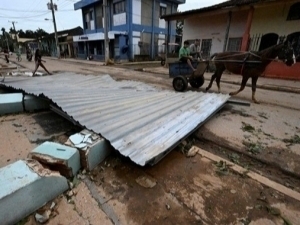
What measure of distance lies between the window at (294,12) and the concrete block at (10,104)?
13965 millimetres

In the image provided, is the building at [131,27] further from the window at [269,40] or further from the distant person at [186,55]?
the distant person at [186,55]

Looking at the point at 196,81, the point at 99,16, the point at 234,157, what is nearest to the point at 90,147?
the point at 234,157

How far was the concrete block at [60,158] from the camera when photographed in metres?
2.33

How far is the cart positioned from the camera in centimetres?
648

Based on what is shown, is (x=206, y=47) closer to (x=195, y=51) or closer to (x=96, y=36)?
(x=195, y=51)

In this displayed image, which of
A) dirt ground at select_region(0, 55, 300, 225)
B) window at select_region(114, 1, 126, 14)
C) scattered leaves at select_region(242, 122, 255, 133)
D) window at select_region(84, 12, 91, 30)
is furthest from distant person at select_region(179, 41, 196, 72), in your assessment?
window at select_region(84, 12, 91, 30)

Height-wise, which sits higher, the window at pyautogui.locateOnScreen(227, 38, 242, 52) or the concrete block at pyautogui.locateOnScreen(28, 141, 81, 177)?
the window at pyautogui.locateOnScreen(227, 38, 242, 52)

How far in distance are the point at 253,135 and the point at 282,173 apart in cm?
108

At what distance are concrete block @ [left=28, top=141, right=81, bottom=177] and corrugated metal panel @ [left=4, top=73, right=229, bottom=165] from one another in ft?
1.81

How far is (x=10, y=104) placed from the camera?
4.46 metres

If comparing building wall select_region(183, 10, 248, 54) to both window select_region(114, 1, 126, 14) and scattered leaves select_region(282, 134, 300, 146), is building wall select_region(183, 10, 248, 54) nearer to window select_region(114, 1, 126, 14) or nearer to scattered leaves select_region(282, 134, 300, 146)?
window select_region(114, 1, 126, 14)

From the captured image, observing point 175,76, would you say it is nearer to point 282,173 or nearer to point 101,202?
point 282,173

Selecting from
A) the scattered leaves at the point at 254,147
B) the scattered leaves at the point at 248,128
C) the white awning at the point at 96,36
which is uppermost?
the white awning at the point at 96,36

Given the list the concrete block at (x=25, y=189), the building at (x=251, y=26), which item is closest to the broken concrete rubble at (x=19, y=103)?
the concrete block at (x=25, y=189)
